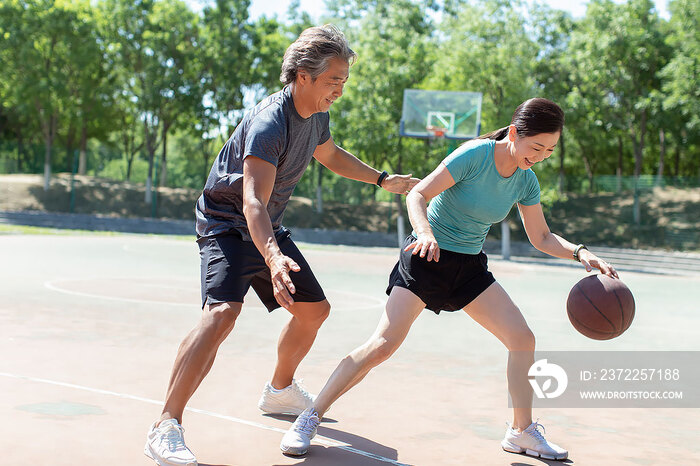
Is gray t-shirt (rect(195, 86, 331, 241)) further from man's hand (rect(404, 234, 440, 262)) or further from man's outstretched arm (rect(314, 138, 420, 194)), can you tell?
man's hand (rect(404, 234, 440, 262))

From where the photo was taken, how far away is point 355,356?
394cm

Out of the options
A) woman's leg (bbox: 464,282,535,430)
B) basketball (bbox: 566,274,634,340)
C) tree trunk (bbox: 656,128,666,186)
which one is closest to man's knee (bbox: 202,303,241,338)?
woman's leg (bbox: 464,282,535,430)

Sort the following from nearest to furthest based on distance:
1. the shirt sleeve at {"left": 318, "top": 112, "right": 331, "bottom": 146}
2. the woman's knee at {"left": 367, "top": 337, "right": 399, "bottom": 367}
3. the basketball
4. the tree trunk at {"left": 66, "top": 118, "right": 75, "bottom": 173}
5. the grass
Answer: the woman's knee at {"left": 367, "top": 337, "right": 399, "bottom": 367}, the shirt sleeve at {"left": 318, "top": 112, "right": 331, "bottom": 146}, the basketball, the grass, the tree trunk at {"left": 66, "top": 118, "right": 75, "bottom": 173}

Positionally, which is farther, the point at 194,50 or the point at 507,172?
the point at 194,50

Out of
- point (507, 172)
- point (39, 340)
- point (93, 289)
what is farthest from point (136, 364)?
point (93, 289)

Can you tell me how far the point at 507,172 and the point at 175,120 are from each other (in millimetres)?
36040

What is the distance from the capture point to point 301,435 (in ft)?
12.5

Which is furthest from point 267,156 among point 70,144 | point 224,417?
point 70,144

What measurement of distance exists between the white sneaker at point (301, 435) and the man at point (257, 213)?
0.51 meters

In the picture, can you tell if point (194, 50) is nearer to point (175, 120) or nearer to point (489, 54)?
point (175, 120)

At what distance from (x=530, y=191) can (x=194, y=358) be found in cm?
205

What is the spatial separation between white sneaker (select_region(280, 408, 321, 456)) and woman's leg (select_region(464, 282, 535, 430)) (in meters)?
1.04

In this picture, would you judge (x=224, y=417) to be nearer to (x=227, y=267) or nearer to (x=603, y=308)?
(x=227, y=267)

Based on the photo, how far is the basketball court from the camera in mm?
3979
